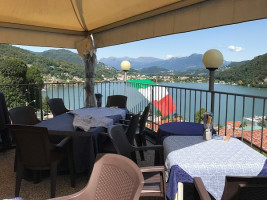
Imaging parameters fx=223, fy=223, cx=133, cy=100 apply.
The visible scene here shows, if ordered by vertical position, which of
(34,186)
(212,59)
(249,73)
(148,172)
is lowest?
(34,186)

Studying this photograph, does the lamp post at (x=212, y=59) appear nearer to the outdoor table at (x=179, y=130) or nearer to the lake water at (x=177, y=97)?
the lake water at (x=177, y=97)

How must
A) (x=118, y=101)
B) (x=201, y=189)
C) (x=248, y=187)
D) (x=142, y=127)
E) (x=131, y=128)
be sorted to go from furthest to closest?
(x=118, y=101)
(x=142, y=127)
(x=131, y=128)
(x=201, y=189)
(x=248, y=187)

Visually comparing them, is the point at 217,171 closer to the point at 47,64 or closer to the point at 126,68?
the point at 126,68

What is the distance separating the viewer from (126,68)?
6871 millimetres

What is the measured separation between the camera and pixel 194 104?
473 centimetres

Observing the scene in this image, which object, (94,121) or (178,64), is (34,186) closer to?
(94,121)

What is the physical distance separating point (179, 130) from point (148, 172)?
0.84 m

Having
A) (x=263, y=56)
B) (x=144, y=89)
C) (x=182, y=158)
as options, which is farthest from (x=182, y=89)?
(x=263, y=56)

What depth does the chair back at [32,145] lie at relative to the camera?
98.3 inches

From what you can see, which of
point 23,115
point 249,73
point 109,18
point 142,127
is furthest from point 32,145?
point 249,73

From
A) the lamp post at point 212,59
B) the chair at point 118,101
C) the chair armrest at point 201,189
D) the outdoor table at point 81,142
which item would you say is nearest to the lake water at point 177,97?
the lamp post at point 212,59

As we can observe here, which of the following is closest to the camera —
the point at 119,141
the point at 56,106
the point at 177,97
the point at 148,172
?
the point at 148,172

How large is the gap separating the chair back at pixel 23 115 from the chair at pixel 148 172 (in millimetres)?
1827

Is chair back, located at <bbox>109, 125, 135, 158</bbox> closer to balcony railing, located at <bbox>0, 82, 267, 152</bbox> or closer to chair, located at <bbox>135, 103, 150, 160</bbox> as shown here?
chair, located at <bbox>135, 103, 150, 160</bbox>
